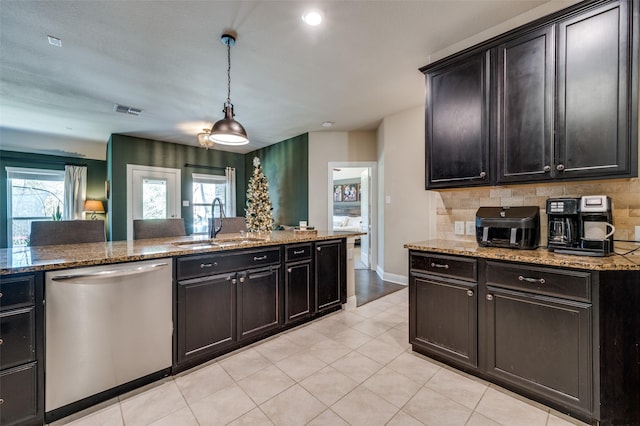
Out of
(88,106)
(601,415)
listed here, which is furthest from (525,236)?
(88,106)

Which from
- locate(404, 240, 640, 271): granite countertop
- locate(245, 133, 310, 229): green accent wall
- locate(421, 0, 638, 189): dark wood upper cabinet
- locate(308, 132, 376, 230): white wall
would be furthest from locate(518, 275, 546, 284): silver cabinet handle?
locate(245, 133, 310, 229): green accent wall

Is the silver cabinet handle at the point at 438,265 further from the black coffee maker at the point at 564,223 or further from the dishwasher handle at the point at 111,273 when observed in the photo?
the dishwasher handle at the point at 111,273

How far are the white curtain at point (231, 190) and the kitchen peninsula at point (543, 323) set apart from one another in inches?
228

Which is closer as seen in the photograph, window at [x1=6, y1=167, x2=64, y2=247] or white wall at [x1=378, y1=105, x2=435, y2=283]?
white wall at [x1=378, y1=105, x2=435, y2=283]

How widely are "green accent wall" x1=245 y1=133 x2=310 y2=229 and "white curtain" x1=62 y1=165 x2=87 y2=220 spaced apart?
388 centimetres

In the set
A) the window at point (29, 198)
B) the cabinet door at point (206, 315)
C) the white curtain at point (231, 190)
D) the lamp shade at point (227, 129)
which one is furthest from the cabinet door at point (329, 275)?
the window at point (29, 198)

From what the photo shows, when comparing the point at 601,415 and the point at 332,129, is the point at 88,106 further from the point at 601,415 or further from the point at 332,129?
the point at 601,415

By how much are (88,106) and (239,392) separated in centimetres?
444

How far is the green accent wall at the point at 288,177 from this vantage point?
5.51m

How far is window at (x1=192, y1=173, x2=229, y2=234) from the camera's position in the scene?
6461 mm

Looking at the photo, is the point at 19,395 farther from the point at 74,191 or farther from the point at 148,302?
the point at 74,191

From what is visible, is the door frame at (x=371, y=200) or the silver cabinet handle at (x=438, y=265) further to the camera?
the door frame at (x=371, y=200)

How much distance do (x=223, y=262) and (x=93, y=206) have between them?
5.49 meters

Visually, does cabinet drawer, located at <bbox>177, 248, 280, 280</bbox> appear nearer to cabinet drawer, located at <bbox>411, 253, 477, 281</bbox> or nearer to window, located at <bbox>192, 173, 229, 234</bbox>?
cabinet drawer, located at <bbox>411, 253, 477, 281</bbox>
